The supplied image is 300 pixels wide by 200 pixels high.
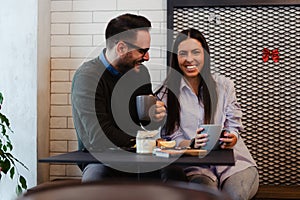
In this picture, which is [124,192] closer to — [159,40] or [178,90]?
[178,90]

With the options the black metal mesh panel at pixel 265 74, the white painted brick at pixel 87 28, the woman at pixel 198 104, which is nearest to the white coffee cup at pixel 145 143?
the woman at pixel 198 104

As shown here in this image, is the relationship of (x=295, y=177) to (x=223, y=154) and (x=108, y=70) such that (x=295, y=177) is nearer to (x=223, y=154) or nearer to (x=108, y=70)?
(x=223, y=154)

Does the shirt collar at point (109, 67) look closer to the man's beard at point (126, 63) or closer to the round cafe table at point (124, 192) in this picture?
the man's beard at point (126, 63)

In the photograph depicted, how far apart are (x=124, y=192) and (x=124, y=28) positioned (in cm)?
203

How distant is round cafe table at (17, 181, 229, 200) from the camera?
2.95ft

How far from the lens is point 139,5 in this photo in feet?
12.0

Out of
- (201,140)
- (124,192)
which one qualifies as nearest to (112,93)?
(201,140)

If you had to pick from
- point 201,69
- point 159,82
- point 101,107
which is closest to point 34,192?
point 101,107

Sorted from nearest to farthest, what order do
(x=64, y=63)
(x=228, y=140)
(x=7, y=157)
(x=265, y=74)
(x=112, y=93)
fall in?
(x=228, y=140) < (x=112, y=93) < (x=7, y=157) < (x=265, y=74) < (x=64, y=63)

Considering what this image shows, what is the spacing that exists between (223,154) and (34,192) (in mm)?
1525

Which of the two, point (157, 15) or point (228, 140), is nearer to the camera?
point (228, 140)

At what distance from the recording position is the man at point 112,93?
2.52m

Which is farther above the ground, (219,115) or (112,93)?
(112,93)

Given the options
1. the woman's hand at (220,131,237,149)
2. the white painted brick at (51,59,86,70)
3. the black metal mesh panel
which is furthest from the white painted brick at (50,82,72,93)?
the woman's hand at (220,131,237,149)
